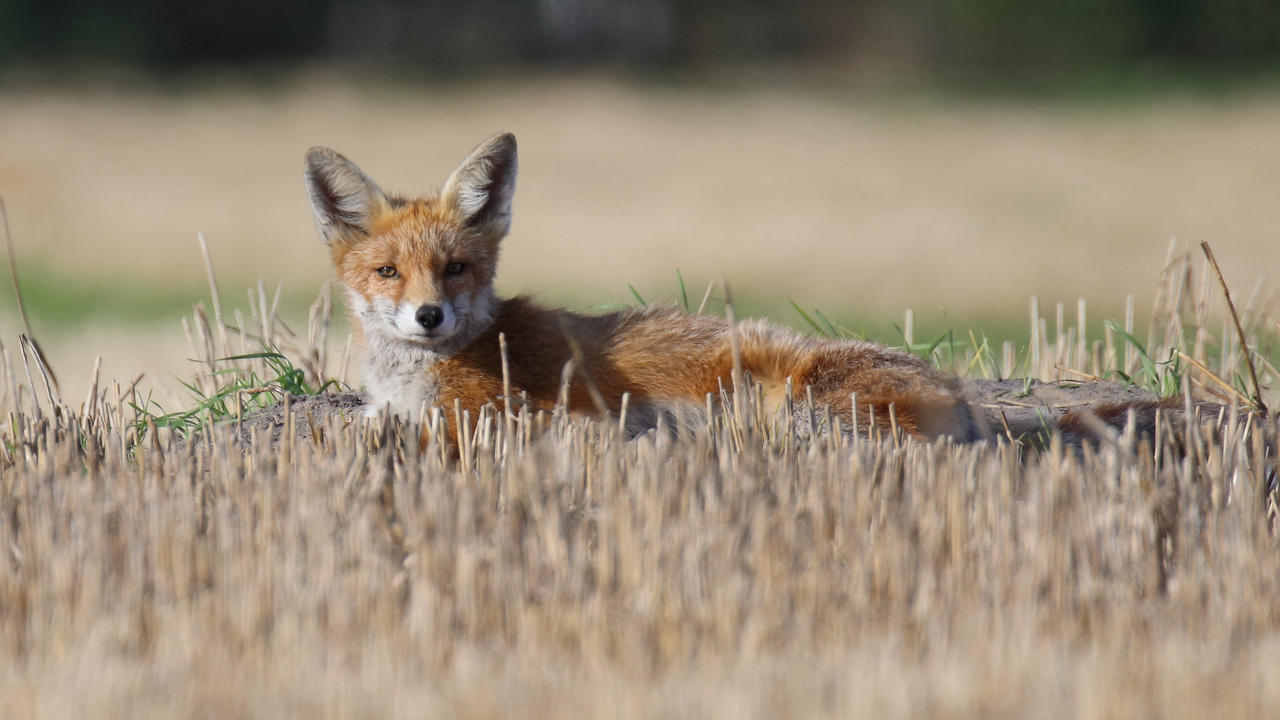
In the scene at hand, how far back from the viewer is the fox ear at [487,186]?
20.1 ft

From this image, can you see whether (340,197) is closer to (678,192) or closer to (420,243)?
(420,243)

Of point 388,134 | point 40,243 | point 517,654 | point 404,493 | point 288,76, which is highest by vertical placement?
point 288,76

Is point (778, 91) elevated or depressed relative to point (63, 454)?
elevated

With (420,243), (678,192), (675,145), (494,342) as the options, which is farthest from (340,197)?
(675,145)

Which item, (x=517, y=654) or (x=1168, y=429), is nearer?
(x=517, y=654)

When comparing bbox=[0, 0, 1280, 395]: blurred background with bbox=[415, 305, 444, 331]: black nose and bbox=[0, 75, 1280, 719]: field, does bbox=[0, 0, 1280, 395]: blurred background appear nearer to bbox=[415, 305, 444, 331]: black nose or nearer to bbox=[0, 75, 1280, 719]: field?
bbox=[415, 305, 444, 331]: black nose

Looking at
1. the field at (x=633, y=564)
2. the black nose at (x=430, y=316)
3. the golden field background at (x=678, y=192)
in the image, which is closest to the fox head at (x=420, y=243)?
the black nose at (x=430, y=316)

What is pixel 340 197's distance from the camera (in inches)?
244

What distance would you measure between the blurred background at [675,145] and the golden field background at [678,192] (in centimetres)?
10

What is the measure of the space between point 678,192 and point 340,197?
676 inches

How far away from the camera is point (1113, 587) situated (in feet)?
12.4

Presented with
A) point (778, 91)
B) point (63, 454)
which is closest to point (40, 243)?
point (63, 454)

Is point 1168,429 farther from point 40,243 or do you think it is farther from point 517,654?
point 40,243

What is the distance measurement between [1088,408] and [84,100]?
32.1 metres
